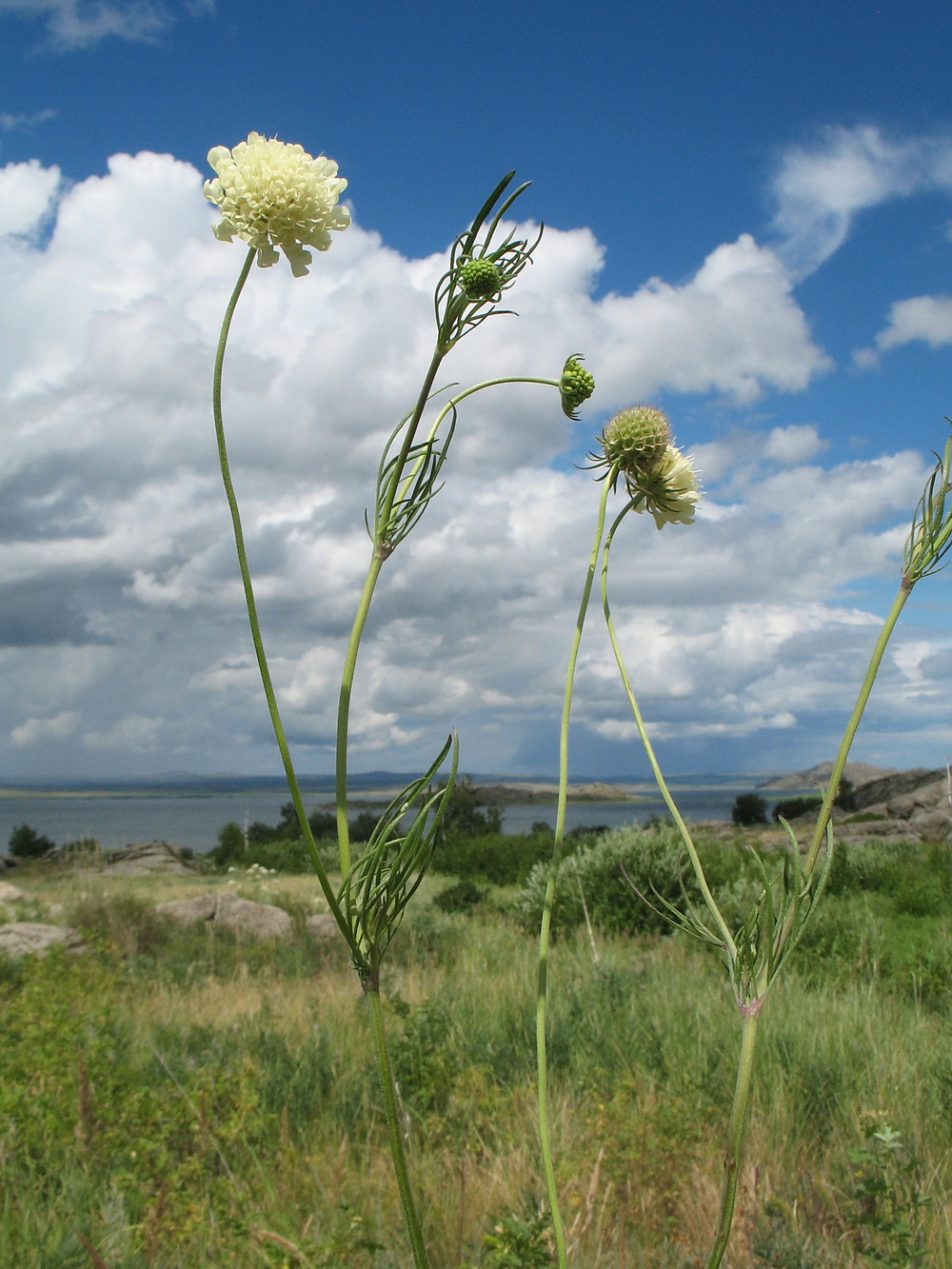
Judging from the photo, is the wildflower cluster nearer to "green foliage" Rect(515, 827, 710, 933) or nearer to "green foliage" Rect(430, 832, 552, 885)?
"green foliage" Rect(515, 827, 710, 933)

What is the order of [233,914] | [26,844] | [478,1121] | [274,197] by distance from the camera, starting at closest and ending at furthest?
[274,197] < [478,1121] < [233,914] < [26,844]

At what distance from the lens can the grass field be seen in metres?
2.56

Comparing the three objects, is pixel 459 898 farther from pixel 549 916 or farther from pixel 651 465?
pixel 549 916

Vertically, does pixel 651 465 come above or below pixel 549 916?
above

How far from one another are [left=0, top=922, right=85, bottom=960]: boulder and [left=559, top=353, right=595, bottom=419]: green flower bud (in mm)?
6812

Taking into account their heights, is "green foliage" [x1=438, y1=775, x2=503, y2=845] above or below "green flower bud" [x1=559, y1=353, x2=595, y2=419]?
below

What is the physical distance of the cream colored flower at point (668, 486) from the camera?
169cm

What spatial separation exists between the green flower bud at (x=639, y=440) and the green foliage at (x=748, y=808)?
778 inches

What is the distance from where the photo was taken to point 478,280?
1.31m

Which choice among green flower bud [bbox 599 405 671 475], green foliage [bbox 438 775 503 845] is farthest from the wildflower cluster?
green foliage [bbox 438 775 503 845]

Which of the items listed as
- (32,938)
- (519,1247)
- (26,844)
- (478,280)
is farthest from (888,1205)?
(26,844)

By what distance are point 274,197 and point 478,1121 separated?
3.59 metres

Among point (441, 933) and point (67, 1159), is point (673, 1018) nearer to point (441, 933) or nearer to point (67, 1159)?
point (67, 1159)

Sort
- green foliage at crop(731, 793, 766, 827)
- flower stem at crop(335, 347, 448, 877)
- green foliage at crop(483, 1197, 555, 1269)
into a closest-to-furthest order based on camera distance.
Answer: flower stem at crop(335, 347, 448, 877) → green foliage at crop(483, 1197, 555, 1269) → green foliage at crop(731, 793, 766, 827)
